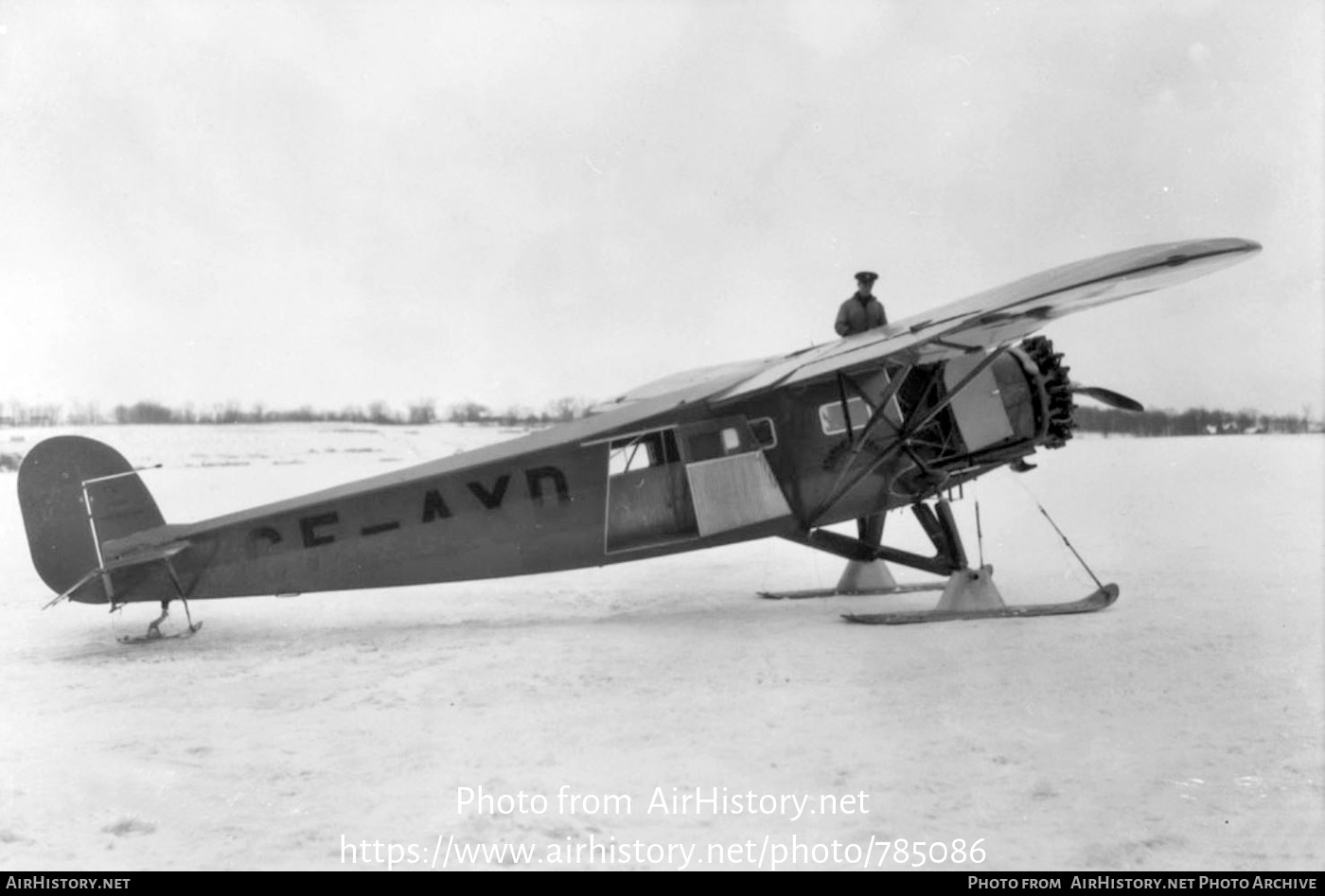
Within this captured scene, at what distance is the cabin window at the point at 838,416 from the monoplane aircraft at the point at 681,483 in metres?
0.02

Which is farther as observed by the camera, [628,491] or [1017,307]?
[628,491]

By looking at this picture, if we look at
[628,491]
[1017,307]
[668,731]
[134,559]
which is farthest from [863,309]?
[134,559]

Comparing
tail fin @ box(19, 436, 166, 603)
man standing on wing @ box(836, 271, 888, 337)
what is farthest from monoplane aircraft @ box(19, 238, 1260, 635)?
man standing on wing @ box(836, 271, 888, 337)

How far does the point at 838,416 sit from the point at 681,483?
1.55 metres

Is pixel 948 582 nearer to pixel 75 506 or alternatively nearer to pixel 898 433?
pixel 898 433

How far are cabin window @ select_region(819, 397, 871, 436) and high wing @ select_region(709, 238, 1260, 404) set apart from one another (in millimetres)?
515

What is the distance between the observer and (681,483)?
7879mm

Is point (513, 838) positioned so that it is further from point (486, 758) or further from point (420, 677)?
point (420, 677)

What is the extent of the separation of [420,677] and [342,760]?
1516 millimetres

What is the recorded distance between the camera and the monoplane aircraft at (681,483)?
6820 millimetres

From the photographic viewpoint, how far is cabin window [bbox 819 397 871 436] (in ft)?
26.7

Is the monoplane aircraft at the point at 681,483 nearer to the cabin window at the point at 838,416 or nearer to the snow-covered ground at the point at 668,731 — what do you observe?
the cabin window at the point at 838,416

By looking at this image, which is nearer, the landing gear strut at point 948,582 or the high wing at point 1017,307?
the high wing at point 1017,307

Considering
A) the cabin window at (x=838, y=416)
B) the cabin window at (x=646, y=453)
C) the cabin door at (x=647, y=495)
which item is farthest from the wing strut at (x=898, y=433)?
the cabin window at (x=646, y=453)
